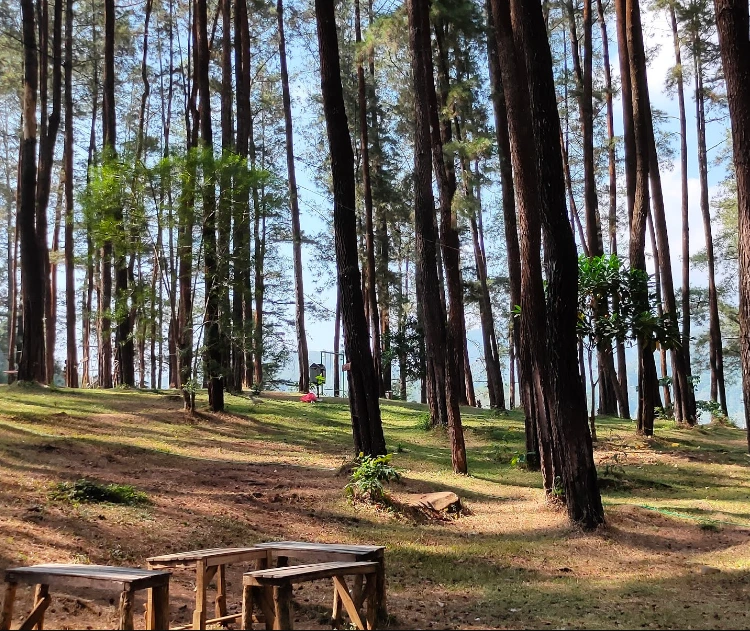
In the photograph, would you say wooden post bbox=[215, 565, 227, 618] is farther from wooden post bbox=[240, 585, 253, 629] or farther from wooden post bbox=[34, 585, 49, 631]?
wooden post bbox=[34, 585, 49, 631]

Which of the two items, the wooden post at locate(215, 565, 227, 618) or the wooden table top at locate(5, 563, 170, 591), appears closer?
the wooden table top at locate(5, 563, 170, 591)

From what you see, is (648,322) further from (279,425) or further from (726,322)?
(726,322)

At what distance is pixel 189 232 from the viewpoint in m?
14.7

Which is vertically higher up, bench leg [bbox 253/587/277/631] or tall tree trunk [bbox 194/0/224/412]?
tall tree trunk [bbox 194/0/224/412]

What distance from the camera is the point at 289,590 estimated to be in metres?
4.24

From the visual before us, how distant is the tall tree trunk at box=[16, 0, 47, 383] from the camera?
17.0 meters

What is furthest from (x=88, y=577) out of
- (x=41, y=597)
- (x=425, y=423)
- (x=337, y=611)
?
(x=425, y=423)

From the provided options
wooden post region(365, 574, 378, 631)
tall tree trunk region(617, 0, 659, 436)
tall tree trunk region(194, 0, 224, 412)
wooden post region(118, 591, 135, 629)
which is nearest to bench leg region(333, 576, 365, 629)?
wooden post region(365, 574, 378, 631)

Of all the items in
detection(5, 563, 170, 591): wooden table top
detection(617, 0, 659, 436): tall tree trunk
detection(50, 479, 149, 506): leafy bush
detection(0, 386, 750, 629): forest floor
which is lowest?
detection(0, 386, 750, 629): forest floor

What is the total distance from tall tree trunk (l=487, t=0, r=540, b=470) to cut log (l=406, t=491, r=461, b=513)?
2067mm

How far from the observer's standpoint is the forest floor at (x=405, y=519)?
5703mm

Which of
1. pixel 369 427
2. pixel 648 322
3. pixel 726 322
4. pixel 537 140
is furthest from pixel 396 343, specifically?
pixel 726 322

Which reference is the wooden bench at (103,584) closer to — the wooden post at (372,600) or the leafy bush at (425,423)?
the wooden post at (372,600)

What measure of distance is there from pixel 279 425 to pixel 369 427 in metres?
5.24
